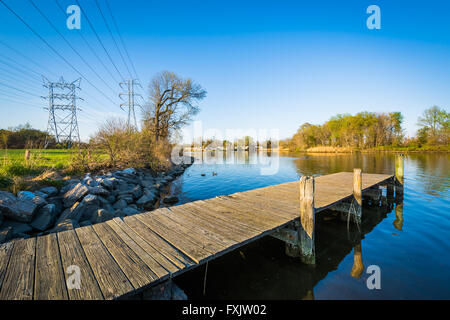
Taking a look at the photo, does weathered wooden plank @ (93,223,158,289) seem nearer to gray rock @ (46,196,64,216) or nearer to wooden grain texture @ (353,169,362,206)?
gray rock @ (46,196,64,216)

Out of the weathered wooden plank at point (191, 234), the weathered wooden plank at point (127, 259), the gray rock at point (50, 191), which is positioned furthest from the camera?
the gray rock at point (50, 191)

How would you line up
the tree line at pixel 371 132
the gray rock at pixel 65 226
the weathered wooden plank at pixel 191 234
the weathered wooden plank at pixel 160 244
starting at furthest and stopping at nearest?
the tree line at pixel 371 132 → the gray rock at pixel 65 226 → the weathered wooden plank at pixel 191 234 → the weathered wooden plank at pixel 160 244

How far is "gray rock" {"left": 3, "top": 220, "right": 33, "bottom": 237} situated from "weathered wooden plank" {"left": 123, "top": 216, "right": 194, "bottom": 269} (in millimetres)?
2364

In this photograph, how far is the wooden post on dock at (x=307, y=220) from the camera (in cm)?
444

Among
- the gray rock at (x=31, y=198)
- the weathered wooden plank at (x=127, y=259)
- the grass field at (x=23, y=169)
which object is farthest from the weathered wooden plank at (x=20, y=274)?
the grass field at (x=23, y=169)

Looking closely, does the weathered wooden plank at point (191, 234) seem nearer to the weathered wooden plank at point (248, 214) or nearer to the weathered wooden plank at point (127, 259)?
the weathered wooden plank at point (127, 259)

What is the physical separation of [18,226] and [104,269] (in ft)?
12.4

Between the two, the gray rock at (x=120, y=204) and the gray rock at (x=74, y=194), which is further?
the gray rock at (x=120, y=204)

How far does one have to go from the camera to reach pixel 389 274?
14.1ft

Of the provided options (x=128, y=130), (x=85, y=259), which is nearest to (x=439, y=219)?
(x=85, y=259)

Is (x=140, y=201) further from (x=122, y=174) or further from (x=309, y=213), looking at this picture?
(x=309, y=213)

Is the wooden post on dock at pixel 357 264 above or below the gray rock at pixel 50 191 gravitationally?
below

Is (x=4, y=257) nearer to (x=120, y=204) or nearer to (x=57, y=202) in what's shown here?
(x=57, y=202)
